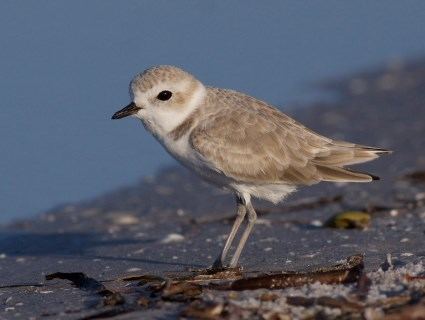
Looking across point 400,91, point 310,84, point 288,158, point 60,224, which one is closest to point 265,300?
point 288,158

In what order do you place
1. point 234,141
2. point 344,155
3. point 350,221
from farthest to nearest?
point 350,221 < point 344,155 < point 234,141

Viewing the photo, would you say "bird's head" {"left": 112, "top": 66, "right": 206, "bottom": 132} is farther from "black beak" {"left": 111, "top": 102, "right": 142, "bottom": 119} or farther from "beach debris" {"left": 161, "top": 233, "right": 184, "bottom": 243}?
"beach debris" {"left": 161, "top": 233, "right": 184, "bottom": 243}

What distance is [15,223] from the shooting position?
8352 mm

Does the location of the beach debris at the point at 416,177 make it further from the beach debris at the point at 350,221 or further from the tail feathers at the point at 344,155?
the tail feathers at the point at 344,155

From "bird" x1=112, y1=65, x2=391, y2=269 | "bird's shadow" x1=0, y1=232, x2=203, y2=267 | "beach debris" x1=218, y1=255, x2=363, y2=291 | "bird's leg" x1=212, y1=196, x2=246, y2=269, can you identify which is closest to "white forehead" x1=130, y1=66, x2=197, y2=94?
"bird" x1=112, y1=65, x2=391, y2=269

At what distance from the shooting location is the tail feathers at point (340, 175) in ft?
18.7

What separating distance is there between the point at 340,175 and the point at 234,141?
63 cm

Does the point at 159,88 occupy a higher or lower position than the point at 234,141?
higher

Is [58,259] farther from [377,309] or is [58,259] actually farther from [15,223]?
[377,309]

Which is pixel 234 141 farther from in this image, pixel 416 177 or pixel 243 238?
pixel 416 177

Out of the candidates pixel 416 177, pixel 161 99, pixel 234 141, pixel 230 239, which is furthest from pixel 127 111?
pixel 416 177

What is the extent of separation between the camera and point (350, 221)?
21.4 feet

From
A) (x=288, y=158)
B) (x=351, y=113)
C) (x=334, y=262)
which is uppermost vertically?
(x=351, y=113)

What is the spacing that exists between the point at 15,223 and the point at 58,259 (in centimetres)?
201
